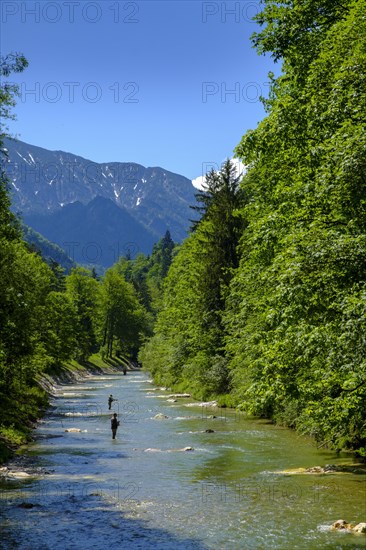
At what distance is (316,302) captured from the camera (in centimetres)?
1962

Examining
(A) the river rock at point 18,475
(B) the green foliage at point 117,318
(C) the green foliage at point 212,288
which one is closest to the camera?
(A) the river rock at point 18,475

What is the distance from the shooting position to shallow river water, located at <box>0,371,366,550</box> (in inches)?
610

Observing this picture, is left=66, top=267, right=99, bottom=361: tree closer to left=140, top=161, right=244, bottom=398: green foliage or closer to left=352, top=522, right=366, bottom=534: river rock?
left=140, top=161, right=244, bottom=398: green foliage

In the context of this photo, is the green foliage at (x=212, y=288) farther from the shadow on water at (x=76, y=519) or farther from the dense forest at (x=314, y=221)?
the shadow on water at (x=76, y=519)

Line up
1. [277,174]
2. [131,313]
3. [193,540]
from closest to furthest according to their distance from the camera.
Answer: [193,540] < [277,174] < [131,313]

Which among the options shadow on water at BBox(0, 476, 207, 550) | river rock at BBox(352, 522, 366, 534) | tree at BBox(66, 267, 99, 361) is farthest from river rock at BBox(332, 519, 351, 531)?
tree at BBox(66, 267, 99, 361)

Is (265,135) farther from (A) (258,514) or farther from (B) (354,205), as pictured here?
(A) (258,514)

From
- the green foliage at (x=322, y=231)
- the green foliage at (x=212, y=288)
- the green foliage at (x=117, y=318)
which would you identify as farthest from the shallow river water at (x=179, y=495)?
the green foliage at (x=117, y=318)

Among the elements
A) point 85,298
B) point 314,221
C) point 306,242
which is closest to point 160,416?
point 314,221

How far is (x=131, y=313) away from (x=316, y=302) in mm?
129902

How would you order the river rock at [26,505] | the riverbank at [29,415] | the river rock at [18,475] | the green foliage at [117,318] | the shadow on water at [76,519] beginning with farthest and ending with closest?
the green foliage at [117,318]
the riverbank at [29,415]
the river rock at [18,475]
the river rock at [26,505]
the shadow on water at [76,519]

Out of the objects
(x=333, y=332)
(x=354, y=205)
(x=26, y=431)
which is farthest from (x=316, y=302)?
(x=26, y=431)

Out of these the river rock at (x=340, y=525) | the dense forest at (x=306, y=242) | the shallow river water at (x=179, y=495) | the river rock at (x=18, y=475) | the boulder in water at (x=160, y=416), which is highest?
the dense forest at (x=306, y=242)

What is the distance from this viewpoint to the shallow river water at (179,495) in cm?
1550
